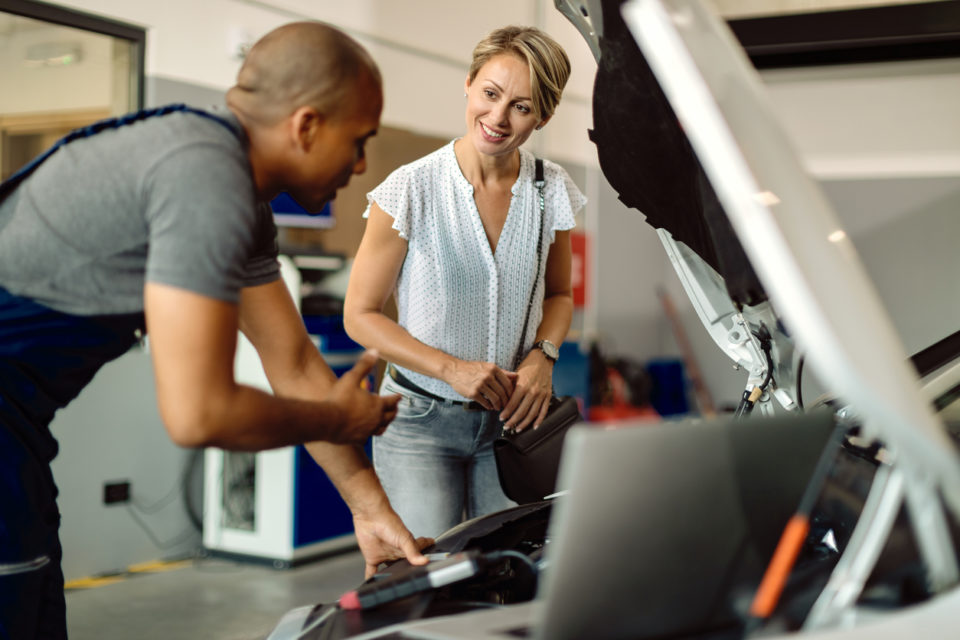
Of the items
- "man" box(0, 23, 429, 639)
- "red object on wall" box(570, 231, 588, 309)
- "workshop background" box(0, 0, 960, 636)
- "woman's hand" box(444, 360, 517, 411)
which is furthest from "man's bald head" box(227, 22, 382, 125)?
"red object on wall" box(570, 231, 588, 309)

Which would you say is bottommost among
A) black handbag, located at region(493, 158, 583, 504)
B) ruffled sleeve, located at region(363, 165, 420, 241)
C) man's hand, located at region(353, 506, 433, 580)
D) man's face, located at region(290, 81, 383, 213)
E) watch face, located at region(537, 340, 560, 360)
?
man's hand, located at region(353, 506, 433, 580)

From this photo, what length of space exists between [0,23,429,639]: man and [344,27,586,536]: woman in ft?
2.11

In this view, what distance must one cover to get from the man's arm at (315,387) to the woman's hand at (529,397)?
474mm

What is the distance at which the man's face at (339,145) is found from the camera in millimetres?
1160

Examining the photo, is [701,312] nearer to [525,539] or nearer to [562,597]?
[525,539]

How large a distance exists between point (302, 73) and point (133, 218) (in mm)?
278

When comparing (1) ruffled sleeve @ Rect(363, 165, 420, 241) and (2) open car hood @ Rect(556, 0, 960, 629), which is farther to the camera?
(1) ruffled sleeve @ Rect(363, 165, 420, 241)

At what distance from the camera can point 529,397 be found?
6.41 feet

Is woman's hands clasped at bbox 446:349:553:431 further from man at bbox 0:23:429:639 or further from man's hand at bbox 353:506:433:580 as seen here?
man at bbox 0:23:429:639

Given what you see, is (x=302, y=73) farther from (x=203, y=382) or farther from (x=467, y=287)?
(x=467, y=287)

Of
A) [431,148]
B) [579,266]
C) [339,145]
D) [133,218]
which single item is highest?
[431,148]

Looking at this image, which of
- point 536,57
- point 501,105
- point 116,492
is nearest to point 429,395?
point 501,105

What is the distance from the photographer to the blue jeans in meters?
1.95

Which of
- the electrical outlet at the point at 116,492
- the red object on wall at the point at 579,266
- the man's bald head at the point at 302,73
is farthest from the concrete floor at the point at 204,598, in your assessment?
the red object on wall at the point at 579,266
